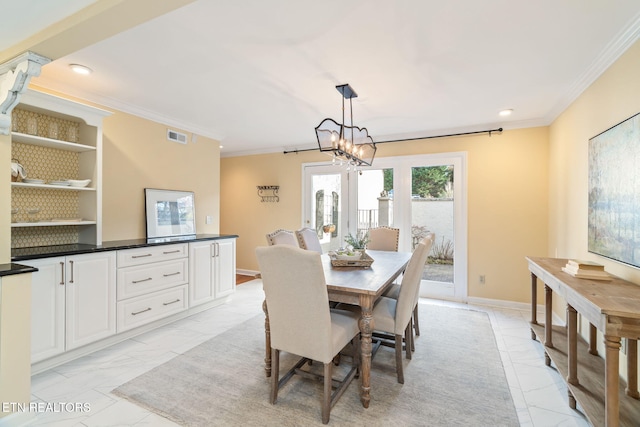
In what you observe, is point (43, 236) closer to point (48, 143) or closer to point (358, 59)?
point (48, 143)

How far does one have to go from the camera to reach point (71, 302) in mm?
2439

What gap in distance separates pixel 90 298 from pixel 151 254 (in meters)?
0.65

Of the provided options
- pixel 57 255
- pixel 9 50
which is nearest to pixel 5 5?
pixel 9 50

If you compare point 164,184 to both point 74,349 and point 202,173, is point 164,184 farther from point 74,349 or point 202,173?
point 74,349

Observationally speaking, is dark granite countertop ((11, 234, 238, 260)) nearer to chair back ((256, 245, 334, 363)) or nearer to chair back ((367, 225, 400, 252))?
chair back ((256, 245, 334, 363))

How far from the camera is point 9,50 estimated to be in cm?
186

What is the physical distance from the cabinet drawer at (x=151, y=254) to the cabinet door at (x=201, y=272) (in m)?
0.15

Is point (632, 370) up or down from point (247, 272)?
up

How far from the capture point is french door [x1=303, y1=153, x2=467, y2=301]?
424cm

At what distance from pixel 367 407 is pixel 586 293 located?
1474 mm

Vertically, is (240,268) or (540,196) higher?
(540,196)

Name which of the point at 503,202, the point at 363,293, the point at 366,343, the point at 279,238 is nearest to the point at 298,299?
the point at 363,293

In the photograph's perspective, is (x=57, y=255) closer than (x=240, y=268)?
Yes

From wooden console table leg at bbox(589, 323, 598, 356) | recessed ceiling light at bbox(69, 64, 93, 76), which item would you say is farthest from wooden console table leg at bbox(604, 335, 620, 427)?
recessed ceiling light at bbox(69, 64, 93, 76)
